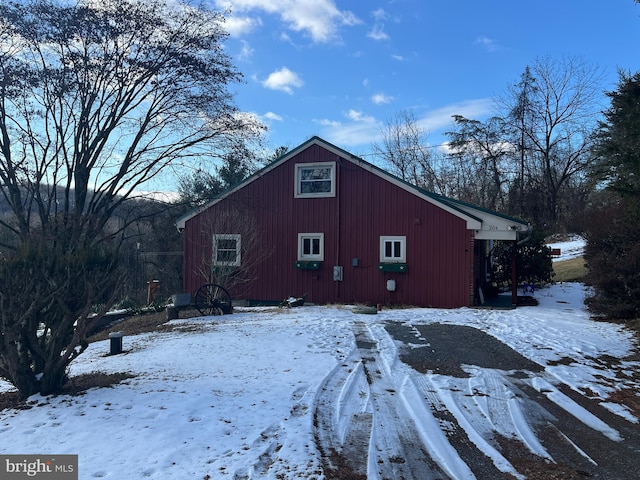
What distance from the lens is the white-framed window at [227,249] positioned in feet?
47.3

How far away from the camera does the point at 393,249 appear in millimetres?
14438

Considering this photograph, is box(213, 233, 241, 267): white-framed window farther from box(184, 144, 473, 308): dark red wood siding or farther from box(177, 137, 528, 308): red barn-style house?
box(184, 144, 473, 308): dark red wood siding

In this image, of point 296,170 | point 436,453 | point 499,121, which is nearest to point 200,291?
point 296,170

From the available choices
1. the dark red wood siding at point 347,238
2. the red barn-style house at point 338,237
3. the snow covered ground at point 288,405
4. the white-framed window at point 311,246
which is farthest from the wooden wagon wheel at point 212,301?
the snow covered ground at point 288,405

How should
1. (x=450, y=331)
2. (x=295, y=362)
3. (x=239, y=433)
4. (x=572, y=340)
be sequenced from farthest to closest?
(x=450, y=331)
(x=572, y=340)
(x=295, y=362)
(x=239, y=433)

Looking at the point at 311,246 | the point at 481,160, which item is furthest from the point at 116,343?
the point at 481,160

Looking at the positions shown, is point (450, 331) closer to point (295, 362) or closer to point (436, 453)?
point (295, 362)

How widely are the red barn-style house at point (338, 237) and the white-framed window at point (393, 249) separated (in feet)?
0.11

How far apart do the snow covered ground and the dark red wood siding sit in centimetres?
498

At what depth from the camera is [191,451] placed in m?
3.70

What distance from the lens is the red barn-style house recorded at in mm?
13688

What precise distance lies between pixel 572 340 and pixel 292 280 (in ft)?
30.0

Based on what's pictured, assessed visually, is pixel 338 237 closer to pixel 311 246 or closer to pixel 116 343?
pixel 311 246

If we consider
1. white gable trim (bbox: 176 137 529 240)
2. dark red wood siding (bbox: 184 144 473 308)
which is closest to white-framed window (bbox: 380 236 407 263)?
dark red wood siding (bbox: 184 144 473 308)
